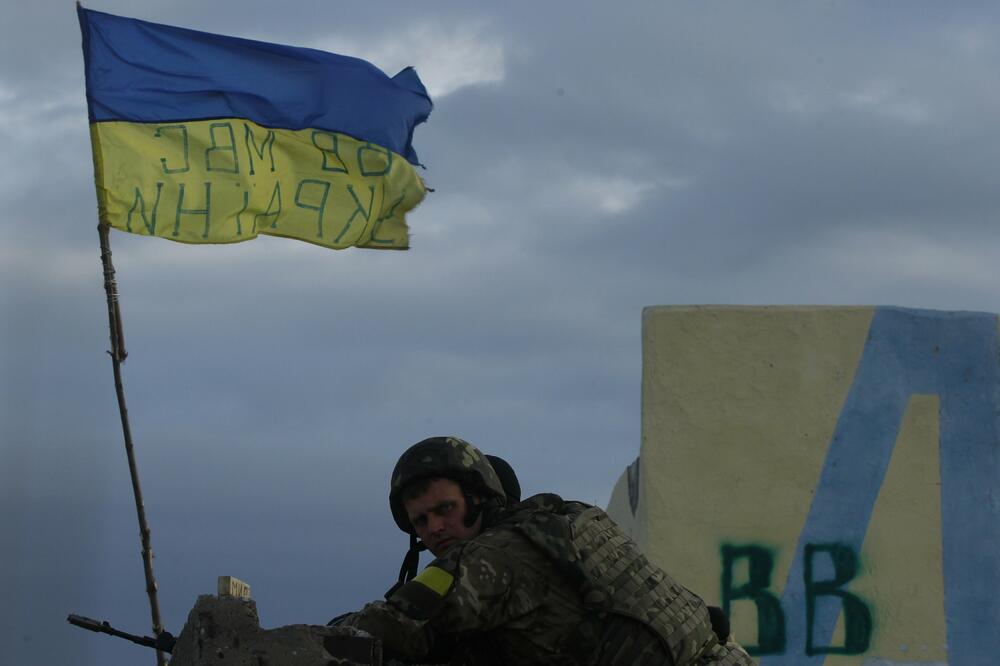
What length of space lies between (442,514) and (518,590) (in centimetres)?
39

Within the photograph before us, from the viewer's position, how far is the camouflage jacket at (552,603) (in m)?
3.47

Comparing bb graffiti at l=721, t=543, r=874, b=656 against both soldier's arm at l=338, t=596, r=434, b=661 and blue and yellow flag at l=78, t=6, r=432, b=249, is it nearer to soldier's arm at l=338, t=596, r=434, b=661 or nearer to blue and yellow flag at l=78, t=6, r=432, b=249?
blue and yellow flag at l=78, t=6, r=432, b=249

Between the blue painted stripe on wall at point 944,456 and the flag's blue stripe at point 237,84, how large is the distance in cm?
367

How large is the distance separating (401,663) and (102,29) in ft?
19.6

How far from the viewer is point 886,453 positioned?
7.14 metres

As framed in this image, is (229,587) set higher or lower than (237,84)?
lower

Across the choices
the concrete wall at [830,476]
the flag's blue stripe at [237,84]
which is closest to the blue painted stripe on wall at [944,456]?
the concrete wall at [830,476]

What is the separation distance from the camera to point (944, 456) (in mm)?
7156

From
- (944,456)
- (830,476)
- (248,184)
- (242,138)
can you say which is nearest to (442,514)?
(830,476)

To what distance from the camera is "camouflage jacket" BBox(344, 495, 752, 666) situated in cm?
347

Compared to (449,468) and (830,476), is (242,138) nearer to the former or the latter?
(830,476)

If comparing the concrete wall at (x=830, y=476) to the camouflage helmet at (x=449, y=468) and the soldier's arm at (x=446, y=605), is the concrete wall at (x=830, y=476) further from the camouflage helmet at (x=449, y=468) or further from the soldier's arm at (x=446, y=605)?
the soldier's arm at (x=446, y=605)

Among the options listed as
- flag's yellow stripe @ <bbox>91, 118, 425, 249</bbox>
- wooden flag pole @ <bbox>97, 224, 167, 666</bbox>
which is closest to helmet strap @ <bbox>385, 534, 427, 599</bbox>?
wooden flag pole @ <bbox>97, 224, 167, 666</bbox>

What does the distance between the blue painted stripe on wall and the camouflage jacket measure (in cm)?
343
